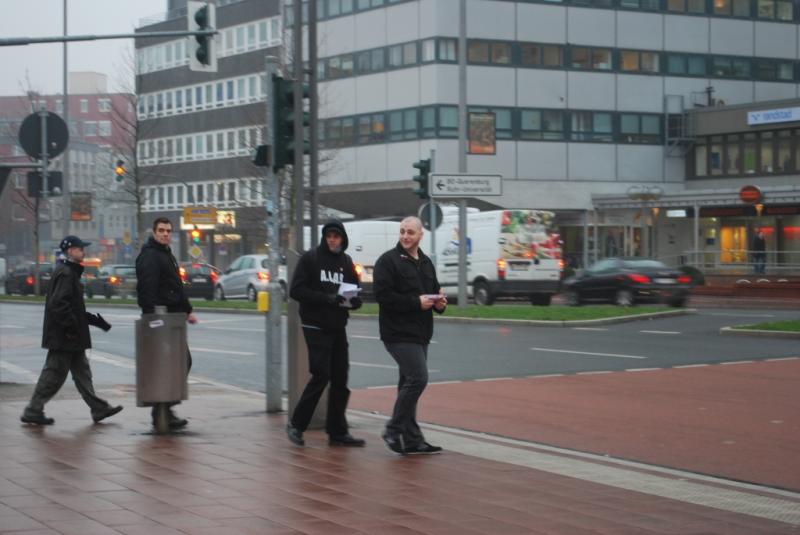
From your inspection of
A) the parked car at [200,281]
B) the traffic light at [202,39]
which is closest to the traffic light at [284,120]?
the traffic light at [202,39]

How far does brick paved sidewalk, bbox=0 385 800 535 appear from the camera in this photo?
681cm

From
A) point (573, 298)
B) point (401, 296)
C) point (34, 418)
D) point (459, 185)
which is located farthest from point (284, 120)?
point (573, 298)

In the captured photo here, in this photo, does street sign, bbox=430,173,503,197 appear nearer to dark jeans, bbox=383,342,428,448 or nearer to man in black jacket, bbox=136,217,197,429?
man in black jacket, bbox=136,217,197,429

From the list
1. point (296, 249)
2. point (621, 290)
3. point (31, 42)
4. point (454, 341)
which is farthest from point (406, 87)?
point (296, 249)

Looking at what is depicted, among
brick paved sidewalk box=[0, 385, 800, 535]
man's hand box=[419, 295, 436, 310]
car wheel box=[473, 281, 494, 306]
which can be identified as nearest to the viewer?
brick paved sidewalk box=[0, 385, 800, 535]

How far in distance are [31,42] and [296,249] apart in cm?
768

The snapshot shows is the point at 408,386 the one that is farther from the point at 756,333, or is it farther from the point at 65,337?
the point at 756,333

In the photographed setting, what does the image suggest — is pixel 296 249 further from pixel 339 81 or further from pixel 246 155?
pixel 246 155

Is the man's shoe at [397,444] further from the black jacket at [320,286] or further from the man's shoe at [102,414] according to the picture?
the man's shoe at [102,414]

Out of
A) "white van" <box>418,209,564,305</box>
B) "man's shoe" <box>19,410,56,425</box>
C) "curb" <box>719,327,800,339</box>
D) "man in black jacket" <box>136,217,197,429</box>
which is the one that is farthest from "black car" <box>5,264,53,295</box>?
"man in black jacket" <box>136,217,197,429</box>

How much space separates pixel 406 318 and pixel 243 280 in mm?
32985

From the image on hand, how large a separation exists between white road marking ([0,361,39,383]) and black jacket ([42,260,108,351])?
4758 millimetres

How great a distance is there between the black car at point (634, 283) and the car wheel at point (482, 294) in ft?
8.85

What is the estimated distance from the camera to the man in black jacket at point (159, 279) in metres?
10.5
